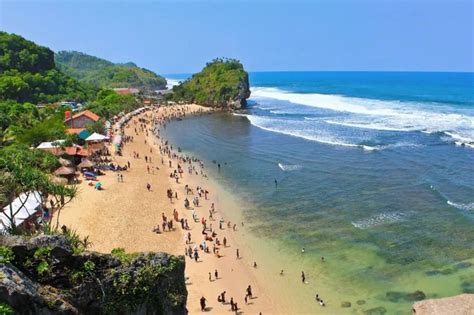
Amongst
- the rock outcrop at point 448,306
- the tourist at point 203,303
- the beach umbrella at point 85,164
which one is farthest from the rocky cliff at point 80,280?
the beach umbrella at point 85,164

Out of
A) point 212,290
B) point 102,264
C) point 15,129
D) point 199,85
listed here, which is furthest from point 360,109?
point 102,264

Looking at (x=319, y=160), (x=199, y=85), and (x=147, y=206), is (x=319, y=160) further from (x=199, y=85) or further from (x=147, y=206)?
(x=199, y=85)

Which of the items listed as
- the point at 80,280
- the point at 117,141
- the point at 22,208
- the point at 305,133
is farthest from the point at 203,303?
the point at 305,133

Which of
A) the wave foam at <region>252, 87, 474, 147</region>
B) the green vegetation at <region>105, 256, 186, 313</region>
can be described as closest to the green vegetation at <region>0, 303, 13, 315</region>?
the green vegetation at <region>105, 256, 186, 313</region>

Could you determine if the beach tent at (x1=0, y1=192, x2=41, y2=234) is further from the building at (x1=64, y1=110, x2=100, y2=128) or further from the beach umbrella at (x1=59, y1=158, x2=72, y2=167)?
the building at (x1=64, y1=110, x2=100, y2=128)

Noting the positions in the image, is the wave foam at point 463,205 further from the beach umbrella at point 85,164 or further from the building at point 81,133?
the building at point 81,133
